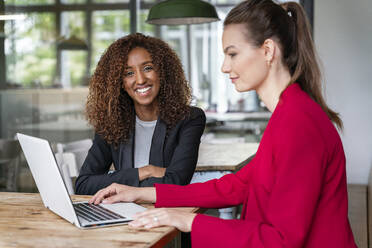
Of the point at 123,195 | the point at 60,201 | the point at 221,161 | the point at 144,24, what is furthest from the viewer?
the point at 144,24

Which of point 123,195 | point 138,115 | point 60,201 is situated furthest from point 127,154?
point 60,201

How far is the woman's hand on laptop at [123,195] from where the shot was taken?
183 cm

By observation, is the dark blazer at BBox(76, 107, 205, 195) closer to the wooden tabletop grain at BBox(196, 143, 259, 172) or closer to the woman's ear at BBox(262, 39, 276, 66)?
the wooden tabletop grain at BBox(196, 143, 259, 172)

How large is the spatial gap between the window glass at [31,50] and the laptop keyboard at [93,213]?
116 inches

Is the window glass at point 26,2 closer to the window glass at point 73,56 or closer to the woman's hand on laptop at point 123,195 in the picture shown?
the window glass at point 73,56

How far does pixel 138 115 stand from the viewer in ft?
8.87

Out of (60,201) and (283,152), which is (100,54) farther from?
(283,152)

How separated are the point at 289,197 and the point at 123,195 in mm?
719

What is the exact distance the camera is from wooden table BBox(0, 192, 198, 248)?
137 cm

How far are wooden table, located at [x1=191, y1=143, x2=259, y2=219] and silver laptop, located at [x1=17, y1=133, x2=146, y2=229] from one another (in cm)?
148

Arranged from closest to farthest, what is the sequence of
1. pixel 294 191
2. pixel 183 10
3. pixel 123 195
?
pixel 294 191 < pixel 123 195 < pixel 183 10

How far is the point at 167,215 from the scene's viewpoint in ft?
4.95

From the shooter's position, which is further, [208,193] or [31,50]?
[31,50]

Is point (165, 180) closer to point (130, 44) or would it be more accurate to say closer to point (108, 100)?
point (108, 100)
